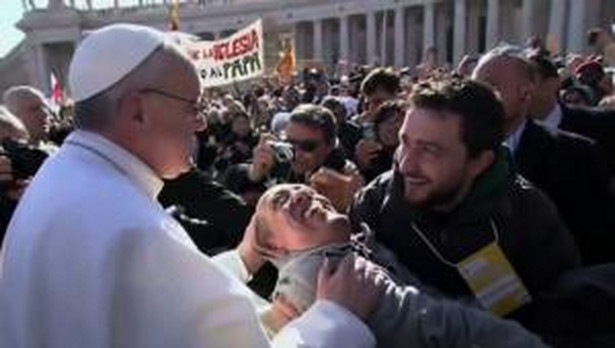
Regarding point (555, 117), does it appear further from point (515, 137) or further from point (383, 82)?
point (383, 82)

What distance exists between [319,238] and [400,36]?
2222 inches

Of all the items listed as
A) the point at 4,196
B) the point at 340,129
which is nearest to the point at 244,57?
the point at 340,129

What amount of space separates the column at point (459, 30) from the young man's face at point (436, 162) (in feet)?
163

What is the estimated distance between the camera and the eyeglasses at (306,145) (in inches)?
199

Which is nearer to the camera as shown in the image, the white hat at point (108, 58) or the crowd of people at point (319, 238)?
the crowd of people at point (319, 238)

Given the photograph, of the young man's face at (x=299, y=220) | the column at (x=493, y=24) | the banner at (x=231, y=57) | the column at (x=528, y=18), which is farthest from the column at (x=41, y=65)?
the young man's face at (x=299, y=220)

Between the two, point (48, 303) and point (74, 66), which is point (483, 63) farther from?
point (48, 303)

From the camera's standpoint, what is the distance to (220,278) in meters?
2.04

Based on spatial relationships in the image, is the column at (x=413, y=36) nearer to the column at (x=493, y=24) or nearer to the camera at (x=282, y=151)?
the column at (x=493, y=24)

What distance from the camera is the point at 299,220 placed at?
256 cm

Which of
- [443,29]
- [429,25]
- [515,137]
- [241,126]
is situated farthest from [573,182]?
[443,29]

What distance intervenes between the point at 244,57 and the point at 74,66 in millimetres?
11763

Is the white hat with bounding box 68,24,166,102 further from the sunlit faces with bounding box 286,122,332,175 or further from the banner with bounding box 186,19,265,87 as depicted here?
the banner with bounding box 186,19,265,87

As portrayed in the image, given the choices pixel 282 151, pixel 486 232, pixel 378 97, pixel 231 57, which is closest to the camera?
pixel 486 232
